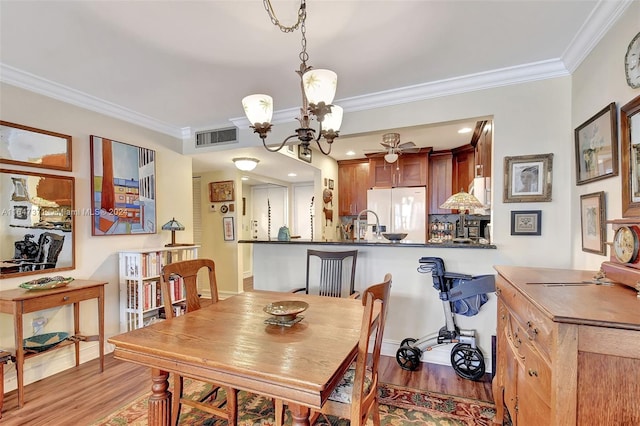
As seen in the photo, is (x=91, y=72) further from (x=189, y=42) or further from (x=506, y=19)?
(x=506, y=19)

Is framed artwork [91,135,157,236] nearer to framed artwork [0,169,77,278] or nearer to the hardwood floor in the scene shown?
framed artwork [0,169,77,278]

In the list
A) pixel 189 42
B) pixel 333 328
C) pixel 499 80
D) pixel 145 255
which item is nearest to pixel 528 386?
pixel 333 328

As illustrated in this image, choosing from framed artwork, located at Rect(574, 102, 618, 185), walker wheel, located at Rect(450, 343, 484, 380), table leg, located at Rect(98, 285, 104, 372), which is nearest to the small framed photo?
framed artwork, located at Rect(574, 102, 618, 185)

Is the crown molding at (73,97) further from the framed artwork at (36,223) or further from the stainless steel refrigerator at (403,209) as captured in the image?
Result: the stainless steel refrigerator at (403,209)

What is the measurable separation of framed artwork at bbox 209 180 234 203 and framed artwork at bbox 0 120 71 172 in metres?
2.55

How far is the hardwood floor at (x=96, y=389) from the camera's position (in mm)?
1997

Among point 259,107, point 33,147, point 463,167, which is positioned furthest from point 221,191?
point 463,167

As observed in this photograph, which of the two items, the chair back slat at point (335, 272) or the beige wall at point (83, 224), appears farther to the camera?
the chair back slat at point (335, 272)

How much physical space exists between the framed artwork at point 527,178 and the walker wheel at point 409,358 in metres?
1.49

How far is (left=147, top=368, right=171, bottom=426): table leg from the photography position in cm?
145

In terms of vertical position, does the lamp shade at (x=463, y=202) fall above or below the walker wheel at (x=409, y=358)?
above

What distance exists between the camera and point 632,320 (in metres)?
0.82

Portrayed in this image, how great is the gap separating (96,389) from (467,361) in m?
3.01

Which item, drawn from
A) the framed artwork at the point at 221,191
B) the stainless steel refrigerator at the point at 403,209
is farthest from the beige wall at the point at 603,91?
the framed artwork at the point at 221,191
